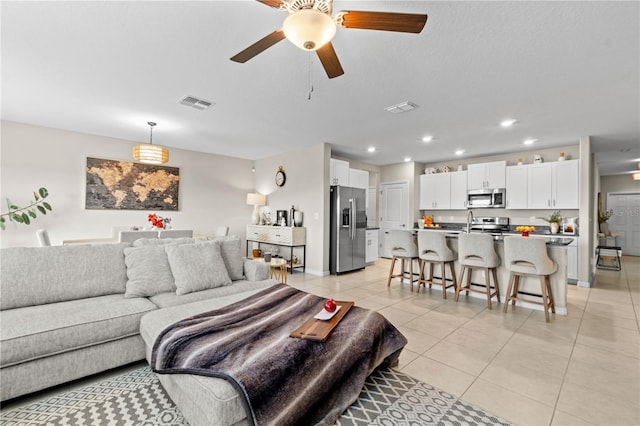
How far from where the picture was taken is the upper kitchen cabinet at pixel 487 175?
6.13 meters

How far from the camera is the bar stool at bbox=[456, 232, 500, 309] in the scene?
3865 millimetres

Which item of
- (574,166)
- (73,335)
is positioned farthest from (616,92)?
(73,335)

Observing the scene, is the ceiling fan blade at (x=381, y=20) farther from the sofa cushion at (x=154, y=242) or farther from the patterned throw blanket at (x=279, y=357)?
the sofa cushion at (x=154, y=242)

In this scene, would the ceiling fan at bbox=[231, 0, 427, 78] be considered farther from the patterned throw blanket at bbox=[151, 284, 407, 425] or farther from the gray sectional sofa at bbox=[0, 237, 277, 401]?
the gray sectional sofa at bbox=[0, 237, 277, 401]

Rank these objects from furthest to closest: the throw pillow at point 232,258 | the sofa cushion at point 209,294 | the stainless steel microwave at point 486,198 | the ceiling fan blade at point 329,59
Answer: the stainless steel microwave at point 486,198, the throw pillow at point 232,258, the sofa cushion at point 209,294, the ceiling fan blade at point 329,59

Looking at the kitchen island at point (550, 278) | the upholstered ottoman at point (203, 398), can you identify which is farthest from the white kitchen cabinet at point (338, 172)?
the upholstered ottoman at point (203, 398)

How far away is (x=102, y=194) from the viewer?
542cm

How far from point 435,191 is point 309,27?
647 cm

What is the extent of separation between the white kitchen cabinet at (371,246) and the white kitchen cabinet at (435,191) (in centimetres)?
145

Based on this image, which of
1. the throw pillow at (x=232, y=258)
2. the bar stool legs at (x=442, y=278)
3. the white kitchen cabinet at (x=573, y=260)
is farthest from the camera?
the white kitchen cabinet at (x=573, y=260)

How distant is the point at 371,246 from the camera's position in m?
7.11

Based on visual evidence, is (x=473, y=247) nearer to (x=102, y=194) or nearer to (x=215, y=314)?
(x=215, y=314)

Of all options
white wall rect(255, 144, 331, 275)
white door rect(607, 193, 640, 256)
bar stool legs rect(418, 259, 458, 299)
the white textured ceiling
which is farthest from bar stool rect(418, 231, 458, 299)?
white door rect(607, 193, 640, 256)

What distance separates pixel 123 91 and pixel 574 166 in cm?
721
